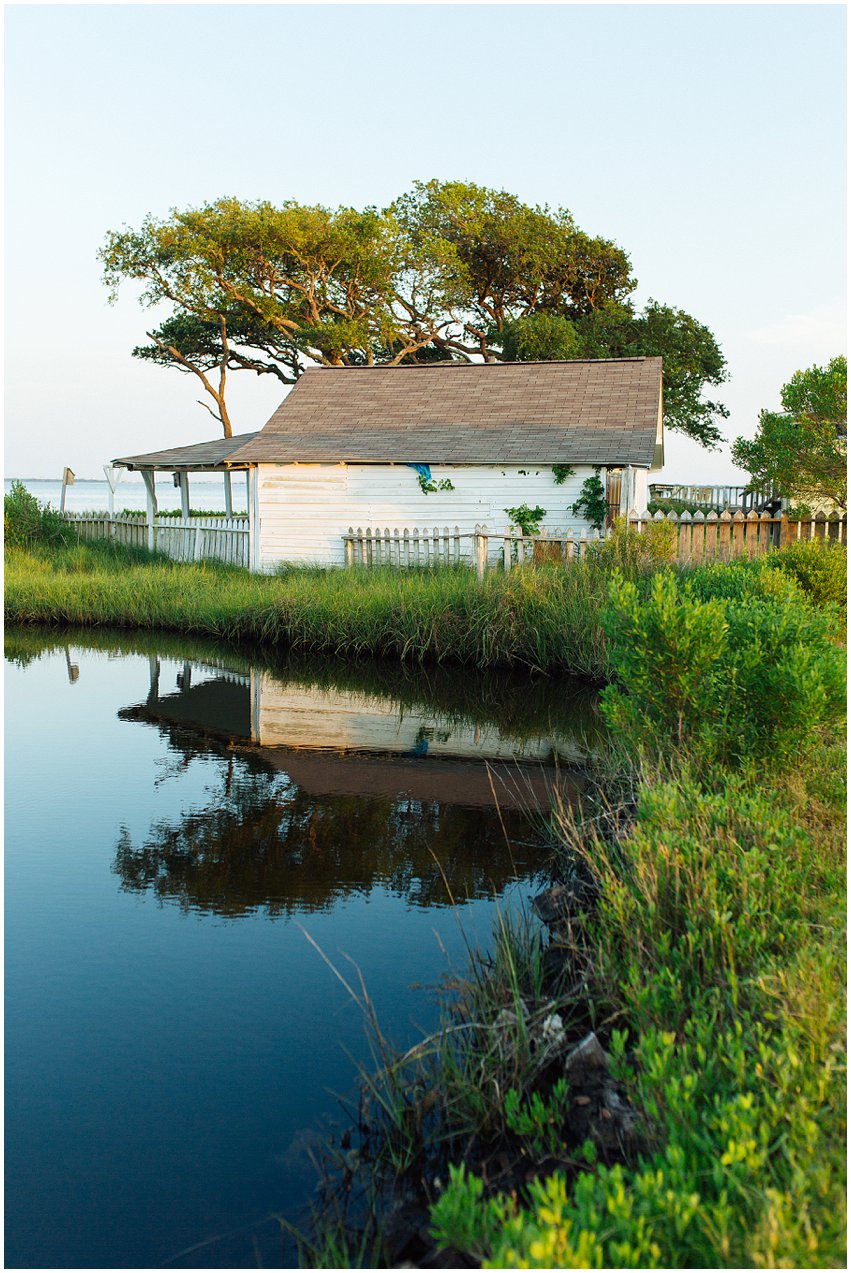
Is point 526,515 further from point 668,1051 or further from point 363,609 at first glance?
point 668,1051

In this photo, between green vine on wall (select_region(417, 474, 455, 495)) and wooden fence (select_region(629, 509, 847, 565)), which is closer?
wooden fence (select_region(629, 509, 847, 565))

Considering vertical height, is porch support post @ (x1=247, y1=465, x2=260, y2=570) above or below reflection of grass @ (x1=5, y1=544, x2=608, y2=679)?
above

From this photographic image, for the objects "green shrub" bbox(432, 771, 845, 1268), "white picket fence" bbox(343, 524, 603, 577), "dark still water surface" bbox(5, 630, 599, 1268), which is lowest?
"dark still water surface" bbox(5, 630, 599, 1268)

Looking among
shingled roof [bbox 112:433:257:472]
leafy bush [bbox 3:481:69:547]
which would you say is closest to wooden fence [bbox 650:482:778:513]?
shingled roof [bbox 112:433:257:472]

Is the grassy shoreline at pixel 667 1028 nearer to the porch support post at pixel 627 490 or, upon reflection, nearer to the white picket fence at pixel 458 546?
the white picket fence at pixel 458 546

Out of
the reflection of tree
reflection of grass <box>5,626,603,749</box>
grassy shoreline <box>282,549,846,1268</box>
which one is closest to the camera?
grassy shoreline <box>282,549,846,1268</box>

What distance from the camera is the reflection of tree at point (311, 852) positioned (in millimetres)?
6250

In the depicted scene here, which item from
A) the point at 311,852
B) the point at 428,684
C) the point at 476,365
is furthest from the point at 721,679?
the point at 476,365

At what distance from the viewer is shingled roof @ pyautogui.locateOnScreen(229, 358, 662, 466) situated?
68.0 feet

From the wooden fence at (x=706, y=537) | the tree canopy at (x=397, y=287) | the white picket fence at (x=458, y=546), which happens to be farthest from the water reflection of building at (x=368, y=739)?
the tree canopy at (x=397, y=287)

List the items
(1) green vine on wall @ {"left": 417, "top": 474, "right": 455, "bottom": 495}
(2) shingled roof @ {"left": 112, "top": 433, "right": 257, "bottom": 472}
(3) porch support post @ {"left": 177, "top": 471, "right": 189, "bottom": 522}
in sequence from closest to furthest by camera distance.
Result: (1) green vine on wall @ {"left": 417, "top": 474, "right": 455, "bottom": 495}
(2) shingled roof @ {"left": 112, "top": 433, "right": 257, "bottom": 472}
(3) porch support post @ {"left": 177, "top": 471, "right": 189, "bottom": 522}

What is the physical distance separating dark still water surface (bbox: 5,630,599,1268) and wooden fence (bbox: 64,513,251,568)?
1165cm

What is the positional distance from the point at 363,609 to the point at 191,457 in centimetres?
1242

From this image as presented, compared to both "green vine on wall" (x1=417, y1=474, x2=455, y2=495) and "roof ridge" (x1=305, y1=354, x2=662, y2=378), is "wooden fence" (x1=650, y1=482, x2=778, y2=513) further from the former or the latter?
"green vine on wall" (x1=417, y1=474, x2=455, y2=495)
